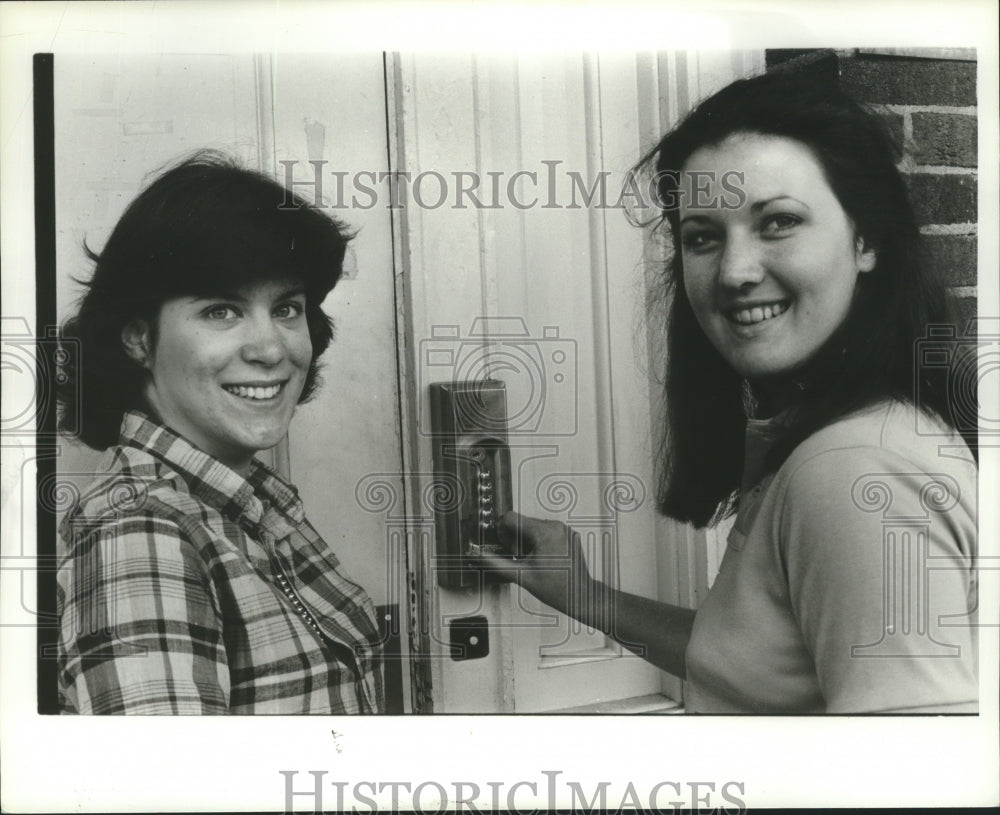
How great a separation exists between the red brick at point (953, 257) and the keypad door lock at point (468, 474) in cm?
75

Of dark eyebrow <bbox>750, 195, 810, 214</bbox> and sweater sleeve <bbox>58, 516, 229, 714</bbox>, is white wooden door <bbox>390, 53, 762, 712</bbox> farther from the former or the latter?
sweater sleeve <bbox>58, 516, 229, 714</bbox>

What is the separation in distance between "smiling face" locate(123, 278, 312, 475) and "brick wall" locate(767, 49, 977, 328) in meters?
0.92

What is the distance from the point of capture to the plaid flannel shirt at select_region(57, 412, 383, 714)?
5.72 ft

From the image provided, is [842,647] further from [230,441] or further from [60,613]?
[60,613]

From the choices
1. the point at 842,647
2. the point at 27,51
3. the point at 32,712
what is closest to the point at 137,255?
the point at 27,51

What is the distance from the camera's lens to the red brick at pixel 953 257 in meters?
1.78

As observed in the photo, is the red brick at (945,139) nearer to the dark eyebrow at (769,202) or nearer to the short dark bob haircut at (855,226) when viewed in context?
the short dark bob haircut at (855,226)

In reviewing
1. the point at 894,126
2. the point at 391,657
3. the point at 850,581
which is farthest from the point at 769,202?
the point at 391,657

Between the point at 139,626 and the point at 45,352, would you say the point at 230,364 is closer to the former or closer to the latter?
the point at 45,352

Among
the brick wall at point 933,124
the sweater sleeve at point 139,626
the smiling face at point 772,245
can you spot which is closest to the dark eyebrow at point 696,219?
the smiling face at point 772,245

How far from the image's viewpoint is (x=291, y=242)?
177 cm

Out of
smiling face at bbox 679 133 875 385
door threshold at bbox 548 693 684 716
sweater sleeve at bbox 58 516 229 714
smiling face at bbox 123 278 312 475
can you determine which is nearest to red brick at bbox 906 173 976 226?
smiling face at bbox 679 133 875 385

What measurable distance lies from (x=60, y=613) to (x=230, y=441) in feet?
1.37

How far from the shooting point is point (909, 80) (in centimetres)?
178
